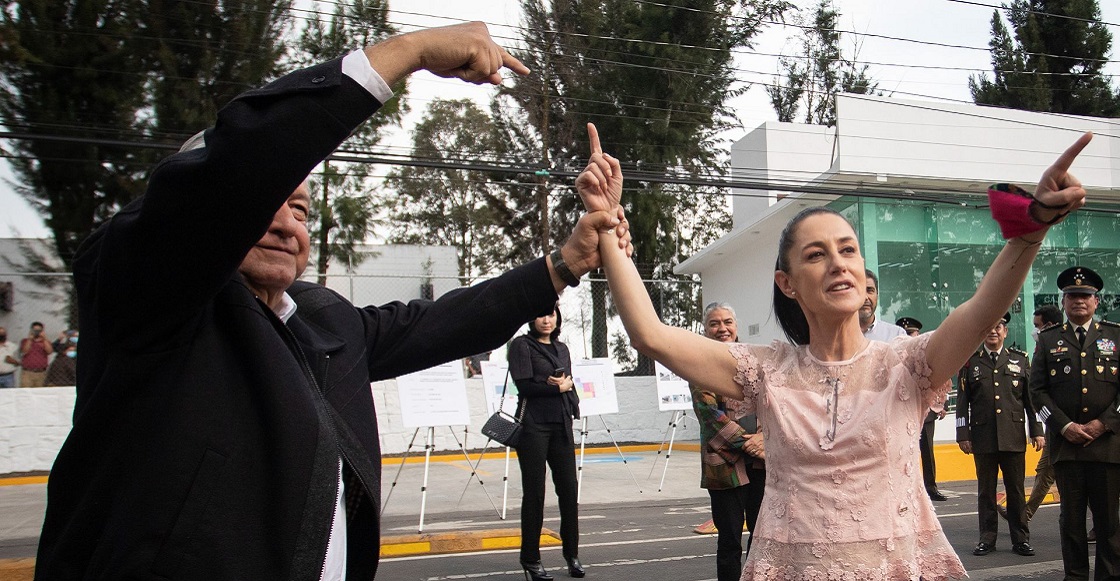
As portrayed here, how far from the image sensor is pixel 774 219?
20.2 meters

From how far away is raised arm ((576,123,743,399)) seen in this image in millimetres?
2609

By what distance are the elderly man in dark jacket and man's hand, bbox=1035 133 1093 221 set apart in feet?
4.43

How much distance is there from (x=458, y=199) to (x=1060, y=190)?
29.1m

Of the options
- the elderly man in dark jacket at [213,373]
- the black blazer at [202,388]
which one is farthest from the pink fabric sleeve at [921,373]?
the black blazer at [202,388]

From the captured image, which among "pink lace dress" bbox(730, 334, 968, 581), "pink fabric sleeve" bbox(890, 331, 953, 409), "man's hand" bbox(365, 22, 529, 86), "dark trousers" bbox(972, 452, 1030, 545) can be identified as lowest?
"dark trousers" bbox(972, 452, 1030, 545)

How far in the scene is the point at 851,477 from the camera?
8.11ft

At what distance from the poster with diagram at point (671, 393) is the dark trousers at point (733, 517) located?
769 cm

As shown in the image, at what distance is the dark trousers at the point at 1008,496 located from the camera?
8055mm

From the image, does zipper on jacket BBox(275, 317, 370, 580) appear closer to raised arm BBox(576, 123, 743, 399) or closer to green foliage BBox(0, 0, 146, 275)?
raised arm BBox(576, 123, 743, 399)

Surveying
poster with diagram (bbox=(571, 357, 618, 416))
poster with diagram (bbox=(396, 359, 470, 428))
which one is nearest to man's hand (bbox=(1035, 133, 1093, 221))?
poster with diagram (bbox=(396, 359, 470, 428))

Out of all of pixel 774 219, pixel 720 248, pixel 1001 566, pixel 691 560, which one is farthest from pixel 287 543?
pixel 720 248

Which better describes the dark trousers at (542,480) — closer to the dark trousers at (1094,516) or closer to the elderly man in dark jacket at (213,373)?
the dark trousers at (1094,516)

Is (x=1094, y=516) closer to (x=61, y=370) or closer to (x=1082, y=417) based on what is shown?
(x=1082, y=417)

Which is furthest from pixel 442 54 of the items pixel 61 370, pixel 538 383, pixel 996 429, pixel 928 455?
pixel 61 370
